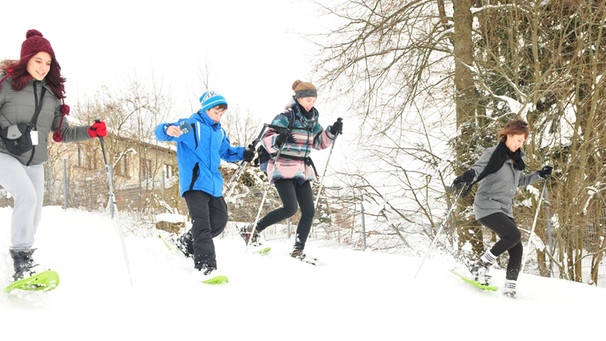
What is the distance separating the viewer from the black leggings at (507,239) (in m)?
4.35

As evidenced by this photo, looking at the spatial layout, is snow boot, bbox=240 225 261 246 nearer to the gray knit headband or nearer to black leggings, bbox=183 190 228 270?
black leggings, bbox=183 190 228 270

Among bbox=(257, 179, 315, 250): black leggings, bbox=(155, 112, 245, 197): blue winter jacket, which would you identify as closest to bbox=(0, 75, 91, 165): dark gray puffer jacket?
bbox=(155, 112, 245, 197): blue winter jacket

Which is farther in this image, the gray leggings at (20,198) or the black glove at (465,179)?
the black glove at (465,179)

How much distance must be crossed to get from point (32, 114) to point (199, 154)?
3.90 feet

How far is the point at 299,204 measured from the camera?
4984mm

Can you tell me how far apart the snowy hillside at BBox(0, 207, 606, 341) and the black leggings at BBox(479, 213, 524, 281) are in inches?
9.7

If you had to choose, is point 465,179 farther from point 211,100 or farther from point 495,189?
point 211,100

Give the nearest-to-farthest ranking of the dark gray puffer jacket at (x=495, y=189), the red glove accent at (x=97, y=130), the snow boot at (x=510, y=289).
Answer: the red glove accent at (x=97, y=130), the snow boot at (x=510, y=289), the dark gray puffer jacket at (x=495, y=189)

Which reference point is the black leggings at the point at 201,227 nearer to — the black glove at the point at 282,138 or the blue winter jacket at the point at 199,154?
the blue winter jacket at the point at 199,154

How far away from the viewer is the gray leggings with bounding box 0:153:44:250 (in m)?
3.23

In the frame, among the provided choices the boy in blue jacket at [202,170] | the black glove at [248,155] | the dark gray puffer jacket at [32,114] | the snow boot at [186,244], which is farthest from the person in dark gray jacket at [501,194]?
the dark gray puffer jacket at [32,114]

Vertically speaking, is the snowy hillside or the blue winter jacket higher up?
the blue winter jacket

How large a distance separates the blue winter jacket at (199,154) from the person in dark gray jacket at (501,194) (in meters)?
2.04

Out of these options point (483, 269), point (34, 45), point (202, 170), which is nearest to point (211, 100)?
point (202, 170)
